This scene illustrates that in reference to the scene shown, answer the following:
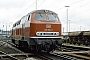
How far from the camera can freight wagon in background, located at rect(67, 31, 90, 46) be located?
29889 mm

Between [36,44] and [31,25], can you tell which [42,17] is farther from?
[36,44]

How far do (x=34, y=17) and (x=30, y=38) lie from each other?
157cm

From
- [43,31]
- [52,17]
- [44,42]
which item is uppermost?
[52,17]

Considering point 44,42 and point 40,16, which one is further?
point 40,16

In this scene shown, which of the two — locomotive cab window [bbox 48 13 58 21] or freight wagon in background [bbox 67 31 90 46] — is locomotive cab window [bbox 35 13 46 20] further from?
freight wagon in background [bbox 67 31 90 46]

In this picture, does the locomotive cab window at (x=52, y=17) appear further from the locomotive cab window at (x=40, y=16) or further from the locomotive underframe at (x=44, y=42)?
the locomotive underframe at (x=44, y=42)

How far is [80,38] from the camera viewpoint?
32.6 meters

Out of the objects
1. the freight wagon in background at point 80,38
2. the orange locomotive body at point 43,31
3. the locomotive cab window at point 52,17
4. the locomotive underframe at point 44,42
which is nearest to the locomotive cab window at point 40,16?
the orange locomotive body at point 43,31

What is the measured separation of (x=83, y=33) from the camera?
31781 millimetres

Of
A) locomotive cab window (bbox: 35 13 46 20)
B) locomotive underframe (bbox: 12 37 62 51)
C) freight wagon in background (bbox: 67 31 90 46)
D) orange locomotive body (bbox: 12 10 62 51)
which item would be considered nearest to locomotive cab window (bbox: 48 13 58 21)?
orange locomotive body (bbox: 12 10 62 51)

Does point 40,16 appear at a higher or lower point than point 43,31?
higher

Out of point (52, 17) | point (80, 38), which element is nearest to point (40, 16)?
point (52, 17)

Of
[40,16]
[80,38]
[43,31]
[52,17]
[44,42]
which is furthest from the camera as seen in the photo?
[80,38]

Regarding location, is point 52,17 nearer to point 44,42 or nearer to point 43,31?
point 43,31
